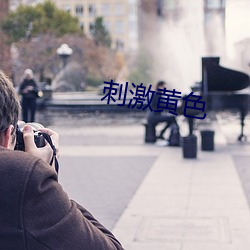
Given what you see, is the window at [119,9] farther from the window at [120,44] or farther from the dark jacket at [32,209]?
the dark jacket at [32,209]

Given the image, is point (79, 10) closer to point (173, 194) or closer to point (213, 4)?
point (213, 4)

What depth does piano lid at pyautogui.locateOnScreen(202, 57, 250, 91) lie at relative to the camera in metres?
13.9

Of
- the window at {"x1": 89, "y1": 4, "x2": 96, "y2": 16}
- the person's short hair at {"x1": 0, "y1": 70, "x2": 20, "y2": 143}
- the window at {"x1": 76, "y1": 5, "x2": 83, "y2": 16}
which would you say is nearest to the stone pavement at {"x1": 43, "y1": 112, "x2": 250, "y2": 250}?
the person's short hair at {"x1": 0, "y1": 70, "x2": 20, "y2": 143}

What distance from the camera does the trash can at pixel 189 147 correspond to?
1170 cm

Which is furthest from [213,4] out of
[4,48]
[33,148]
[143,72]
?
[33,148]

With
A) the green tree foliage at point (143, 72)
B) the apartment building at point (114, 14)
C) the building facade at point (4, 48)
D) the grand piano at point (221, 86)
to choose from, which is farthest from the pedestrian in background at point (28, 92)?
the apartment building at point (114, 14)

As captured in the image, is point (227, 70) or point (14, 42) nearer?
point (227, 70)

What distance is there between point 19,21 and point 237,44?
22.2 meters

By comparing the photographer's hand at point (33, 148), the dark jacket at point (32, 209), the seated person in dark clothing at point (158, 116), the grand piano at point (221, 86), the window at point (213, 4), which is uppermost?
the window at point (213, 4)

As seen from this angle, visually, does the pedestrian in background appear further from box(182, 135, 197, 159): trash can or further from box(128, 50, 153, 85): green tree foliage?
box(128, 50, 153, 85): green tree foliage

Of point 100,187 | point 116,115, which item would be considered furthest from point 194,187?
point 116,115

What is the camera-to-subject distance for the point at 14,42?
45125 mm

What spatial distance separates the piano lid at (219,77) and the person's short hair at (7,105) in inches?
477

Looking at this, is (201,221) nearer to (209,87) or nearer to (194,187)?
(194,187)
